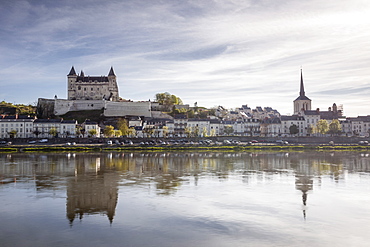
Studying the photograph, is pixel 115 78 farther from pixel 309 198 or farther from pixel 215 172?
pixel 309 198

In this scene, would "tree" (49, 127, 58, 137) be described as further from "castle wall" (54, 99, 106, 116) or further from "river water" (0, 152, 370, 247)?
"river water" (0, 152, 370, 247)

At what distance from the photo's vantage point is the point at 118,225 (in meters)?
12.0

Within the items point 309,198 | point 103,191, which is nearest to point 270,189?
point 309,198

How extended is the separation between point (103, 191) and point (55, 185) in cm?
347

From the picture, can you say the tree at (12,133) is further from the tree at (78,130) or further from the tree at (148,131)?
the tree at (148,131)

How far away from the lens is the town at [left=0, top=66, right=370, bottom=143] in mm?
64750

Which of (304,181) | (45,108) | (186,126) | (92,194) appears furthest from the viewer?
(45,108)

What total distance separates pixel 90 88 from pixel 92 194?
248 feet

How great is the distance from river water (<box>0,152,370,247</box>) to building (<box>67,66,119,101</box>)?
66669 mm

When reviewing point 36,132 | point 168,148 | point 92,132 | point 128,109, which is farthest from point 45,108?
point 168,148

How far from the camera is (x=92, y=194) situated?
17.0m

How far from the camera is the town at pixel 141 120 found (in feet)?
212

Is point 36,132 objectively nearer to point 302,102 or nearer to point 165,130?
point 165,130

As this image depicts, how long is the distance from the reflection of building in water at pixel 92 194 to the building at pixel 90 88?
66597 mm
